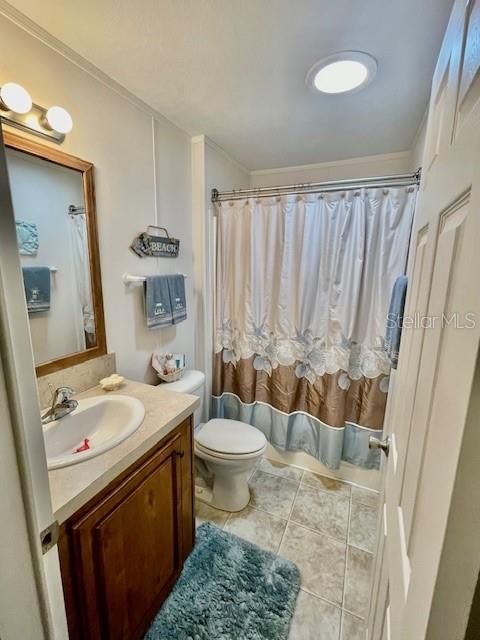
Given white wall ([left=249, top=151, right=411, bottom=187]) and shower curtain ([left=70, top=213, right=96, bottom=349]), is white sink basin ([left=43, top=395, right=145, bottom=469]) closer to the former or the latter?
shower curtain ([left=70, top=213, right=96, bottom=349])

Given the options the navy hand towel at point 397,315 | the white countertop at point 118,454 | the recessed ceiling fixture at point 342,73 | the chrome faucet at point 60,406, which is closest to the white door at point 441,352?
the navy hand towel at point 397,315

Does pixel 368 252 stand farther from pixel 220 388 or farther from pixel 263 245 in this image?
pixel 220 388

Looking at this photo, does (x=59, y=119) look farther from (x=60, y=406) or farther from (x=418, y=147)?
(x=418, y=147)

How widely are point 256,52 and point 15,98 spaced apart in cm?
96

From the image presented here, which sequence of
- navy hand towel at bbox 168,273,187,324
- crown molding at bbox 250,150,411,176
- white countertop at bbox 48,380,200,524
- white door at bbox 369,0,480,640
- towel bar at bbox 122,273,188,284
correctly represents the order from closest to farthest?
white door at bbox 369,0,480,640 → white countertop at bbox 48,380,200,524 → towel bar at bbox 122,273,188,284 → navy hand towel at bbox 168,273,187,324 → crown molding at bbox 250,150,411,176

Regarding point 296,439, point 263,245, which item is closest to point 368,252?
point 263,245

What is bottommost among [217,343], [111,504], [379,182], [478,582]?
[111,504]

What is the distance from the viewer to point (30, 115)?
1.11m

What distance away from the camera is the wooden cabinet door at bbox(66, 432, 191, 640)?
0.87 metres

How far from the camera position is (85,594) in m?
0.87

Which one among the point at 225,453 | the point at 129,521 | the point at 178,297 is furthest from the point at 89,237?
the point at 225,453

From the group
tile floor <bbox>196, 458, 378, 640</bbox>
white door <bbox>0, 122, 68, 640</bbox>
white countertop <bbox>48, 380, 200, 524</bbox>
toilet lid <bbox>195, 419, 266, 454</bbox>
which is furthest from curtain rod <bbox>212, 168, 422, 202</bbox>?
tile floor <bbox>196, 458, 378, 640</bbox>

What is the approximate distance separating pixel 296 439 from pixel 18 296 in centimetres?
212

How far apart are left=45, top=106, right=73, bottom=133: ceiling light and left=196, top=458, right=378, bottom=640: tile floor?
2130 millimetres
